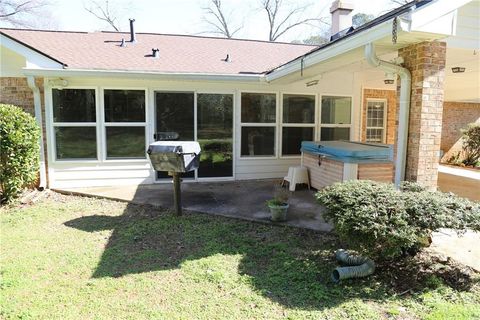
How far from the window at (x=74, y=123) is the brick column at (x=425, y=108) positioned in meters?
6.52

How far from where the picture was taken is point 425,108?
14.3ft

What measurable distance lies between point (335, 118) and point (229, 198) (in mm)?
4242

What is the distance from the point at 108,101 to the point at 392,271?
6743 mm

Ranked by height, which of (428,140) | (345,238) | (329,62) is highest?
(329,62)

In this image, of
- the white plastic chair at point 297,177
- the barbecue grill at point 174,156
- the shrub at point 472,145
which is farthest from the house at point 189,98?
the shrub at point 472,145

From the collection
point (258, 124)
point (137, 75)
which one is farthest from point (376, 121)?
point (137, 75)

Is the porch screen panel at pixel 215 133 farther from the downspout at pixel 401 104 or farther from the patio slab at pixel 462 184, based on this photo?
the patio slab at pixel 462 184

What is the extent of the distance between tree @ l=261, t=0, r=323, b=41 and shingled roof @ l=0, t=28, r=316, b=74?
14266 millimetres

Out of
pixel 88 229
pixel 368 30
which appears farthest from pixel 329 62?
pixel 88 229

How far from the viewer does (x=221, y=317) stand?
117 inches

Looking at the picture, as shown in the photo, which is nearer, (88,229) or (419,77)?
(419,77)

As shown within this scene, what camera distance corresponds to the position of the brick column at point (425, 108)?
429cm

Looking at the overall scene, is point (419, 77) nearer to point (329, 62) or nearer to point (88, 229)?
point (329, 62)

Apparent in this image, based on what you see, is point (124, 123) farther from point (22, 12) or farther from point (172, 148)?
point (22, 12)
